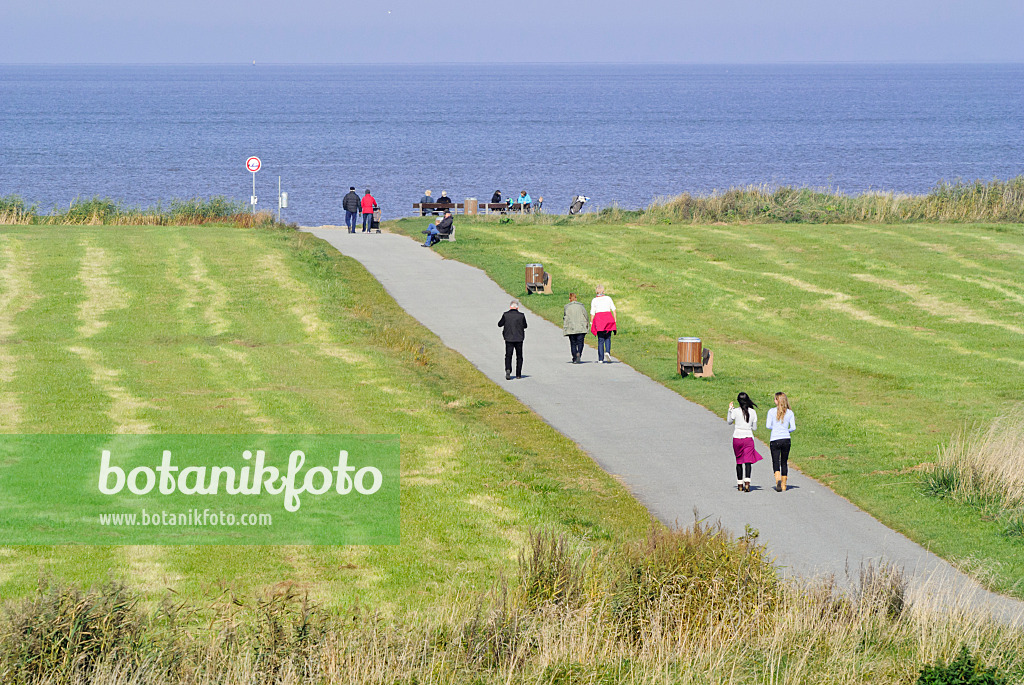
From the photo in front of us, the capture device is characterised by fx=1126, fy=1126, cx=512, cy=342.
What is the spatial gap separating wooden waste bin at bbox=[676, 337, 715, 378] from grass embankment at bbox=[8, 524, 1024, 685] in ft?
35.7

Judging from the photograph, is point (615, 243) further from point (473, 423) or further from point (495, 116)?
point (495, 116)

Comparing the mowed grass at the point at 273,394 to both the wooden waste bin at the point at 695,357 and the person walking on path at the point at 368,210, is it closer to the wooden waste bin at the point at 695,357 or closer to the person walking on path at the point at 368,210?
the wooden waste bin at the point at 695,357

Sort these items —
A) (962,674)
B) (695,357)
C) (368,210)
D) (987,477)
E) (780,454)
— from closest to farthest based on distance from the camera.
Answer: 1. (962,674)
2. (987,477)
3. (780,454)
4. (695,357)
5. (368,210)

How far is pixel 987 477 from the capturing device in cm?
1484

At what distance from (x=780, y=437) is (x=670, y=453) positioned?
2.26m

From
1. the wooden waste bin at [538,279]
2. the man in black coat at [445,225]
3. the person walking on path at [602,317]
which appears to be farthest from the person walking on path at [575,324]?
the man in black coat at [445,225]

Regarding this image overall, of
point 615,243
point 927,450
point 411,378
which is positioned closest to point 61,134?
point 615,243

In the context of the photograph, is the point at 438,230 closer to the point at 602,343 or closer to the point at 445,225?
the point at 445,225

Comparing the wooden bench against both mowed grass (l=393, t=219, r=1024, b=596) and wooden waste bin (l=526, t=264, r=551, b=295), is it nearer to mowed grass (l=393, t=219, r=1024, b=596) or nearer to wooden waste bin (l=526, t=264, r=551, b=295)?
mowed grass (l=393, t=219, r=1024, b=596)

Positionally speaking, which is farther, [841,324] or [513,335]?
[841,324]

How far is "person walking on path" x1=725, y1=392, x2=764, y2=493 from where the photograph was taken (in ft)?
49.3

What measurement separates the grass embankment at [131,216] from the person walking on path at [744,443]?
2783 cm

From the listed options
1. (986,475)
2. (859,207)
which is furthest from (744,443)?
(859,207)

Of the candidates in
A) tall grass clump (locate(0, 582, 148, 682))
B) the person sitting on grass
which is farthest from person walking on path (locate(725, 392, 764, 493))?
the person sitting on grass
